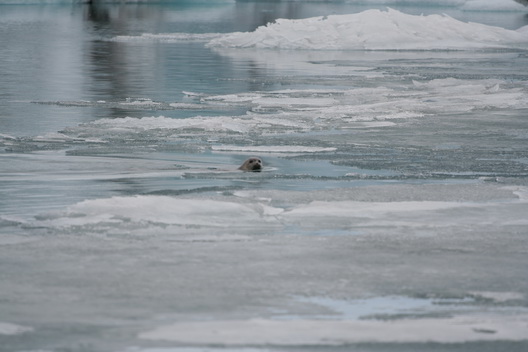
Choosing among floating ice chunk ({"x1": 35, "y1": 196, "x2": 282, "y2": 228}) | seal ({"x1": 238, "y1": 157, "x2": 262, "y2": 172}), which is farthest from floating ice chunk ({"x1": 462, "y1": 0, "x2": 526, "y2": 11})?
floating ice chunk ({"x1": 35, "y1": 196, "x2": 282, "y2": 228})

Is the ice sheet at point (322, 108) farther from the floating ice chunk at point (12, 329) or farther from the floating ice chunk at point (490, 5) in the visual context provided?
the floating ice chunk at point (490, 5)

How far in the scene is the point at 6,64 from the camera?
17531 mm

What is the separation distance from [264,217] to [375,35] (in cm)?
1808

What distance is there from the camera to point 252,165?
7.01 m

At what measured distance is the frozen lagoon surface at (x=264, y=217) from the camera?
366 cm

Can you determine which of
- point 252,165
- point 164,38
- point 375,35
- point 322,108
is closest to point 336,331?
point 252,165

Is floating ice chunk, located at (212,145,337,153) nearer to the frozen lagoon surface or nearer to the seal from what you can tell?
the frozen lagoon surface

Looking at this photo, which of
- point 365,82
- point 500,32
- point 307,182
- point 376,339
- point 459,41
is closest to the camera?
point 376,339

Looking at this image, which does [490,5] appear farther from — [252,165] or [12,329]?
[12,329]

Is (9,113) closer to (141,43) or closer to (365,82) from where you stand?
(365,82)

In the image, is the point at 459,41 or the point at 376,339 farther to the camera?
the point at 459,41

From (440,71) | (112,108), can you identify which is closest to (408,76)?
A: (440,71)

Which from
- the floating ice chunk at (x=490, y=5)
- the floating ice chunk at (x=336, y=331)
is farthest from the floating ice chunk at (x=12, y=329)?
the floating ice chunk at (x=490, y=5)

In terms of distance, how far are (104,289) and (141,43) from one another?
20923 mm
